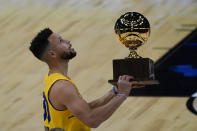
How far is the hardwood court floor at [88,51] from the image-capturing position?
422 cm

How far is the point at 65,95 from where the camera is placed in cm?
194

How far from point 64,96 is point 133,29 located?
534 millimetres

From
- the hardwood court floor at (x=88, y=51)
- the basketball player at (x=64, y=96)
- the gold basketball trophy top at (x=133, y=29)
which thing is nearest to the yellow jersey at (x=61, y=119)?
the basketball player at (x=64, y=96)

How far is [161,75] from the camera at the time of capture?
4.82 m

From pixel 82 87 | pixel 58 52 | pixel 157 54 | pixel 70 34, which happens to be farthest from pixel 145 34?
pixel 70 34

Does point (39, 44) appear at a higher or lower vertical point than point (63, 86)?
higher

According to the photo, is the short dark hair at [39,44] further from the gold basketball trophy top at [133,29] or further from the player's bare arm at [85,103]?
the gold basketball trophy top at [133,29]

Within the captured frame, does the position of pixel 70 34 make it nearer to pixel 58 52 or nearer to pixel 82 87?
pixel 82 87

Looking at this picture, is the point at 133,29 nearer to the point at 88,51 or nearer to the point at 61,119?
the point at 61,119

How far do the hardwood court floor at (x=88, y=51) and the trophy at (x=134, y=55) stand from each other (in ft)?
6.10

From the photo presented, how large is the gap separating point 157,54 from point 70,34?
1.29m

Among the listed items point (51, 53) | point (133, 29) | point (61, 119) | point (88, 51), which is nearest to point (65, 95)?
point (61, 119)

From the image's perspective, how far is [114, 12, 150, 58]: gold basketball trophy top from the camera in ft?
7.23

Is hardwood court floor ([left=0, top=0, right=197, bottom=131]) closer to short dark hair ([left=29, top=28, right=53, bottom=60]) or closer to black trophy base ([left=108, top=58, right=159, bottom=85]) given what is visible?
black trophy base ([left=108, top=58, right=159, bottom=85])
